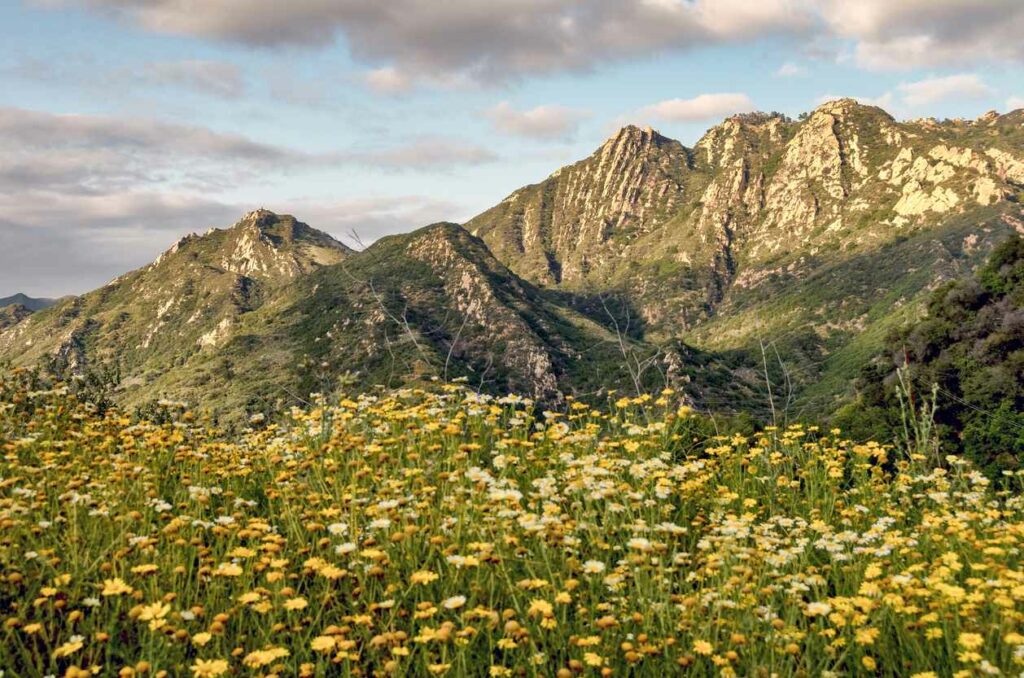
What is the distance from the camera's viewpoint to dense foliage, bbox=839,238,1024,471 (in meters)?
35.7

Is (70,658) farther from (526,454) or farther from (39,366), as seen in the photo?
(39,366)

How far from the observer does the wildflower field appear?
478cm

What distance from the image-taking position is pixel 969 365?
144ft

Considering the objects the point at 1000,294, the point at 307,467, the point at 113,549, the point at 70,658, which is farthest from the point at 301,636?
the point at 1000,294

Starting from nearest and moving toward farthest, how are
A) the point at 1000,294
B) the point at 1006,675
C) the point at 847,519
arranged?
the point at 1006,675 → the point at 847,519 → the point at 1000,294

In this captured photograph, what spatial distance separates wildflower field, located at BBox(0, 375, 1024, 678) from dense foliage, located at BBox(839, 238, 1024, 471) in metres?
31.4

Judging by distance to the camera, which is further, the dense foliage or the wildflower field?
the dense foliage

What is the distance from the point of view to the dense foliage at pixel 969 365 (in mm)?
35688

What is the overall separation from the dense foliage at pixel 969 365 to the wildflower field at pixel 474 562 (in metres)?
31.4

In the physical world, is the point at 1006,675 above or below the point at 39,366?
below

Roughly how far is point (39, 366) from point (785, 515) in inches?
522

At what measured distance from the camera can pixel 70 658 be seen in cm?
491

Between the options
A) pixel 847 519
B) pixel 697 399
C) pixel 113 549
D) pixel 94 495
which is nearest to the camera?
pixel 113 549

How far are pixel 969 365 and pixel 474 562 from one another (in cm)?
4879
